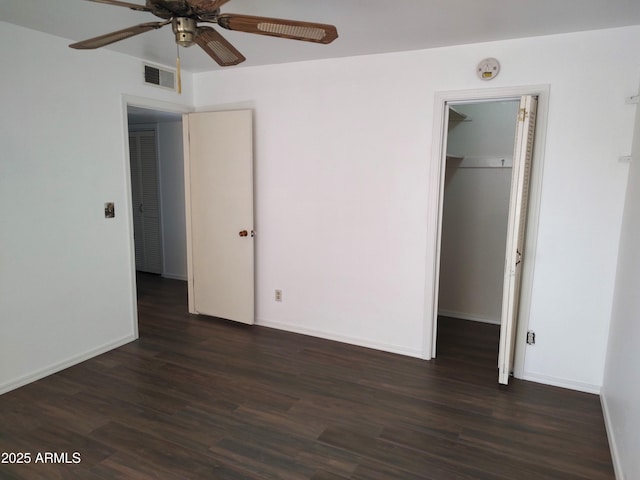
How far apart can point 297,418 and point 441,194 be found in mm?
1982

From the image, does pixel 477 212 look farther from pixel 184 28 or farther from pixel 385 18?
pixel 184 28

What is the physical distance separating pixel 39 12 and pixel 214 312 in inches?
113

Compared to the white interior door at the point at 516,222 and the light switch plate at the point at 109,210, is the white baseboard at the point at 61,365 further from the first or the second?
the white interior door at the point at 516,222

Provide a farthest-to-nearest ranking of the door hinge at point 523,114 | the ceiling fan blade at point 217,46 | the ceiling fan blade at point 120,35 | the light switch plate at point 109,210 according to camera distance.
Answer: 1. the light switch plate at point 109,210
2. the door hinge at point 523,114
3. the ceiling fan blade at point 217,46
4. the ceiling fan blade at point 120,35

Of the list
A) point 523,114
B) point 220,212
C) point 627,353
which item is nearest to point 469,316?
point 627,353

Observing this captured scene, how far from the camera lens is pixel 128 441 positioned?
2404 mm

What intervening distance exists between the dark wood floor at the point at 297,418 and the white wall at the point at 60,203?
270mm

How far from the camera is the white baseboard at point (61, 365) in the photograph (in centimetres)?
295

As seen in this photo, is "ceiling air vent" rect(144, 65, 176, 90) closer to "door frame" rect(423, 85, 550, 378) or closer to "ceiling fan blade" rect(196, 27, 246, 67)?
"ceiling fan blade" rect(196, 27, 246, 67)

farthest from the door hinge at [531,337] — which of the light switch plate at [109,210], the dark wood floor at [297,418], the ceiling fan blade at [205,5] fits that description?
the light switch plate at [109,210]

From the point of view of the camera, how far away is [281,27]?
1.79 meters

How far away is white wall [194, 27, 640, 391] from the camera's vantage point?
112 inches

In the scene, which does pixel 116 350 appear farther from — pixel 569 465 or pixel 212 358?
pixel 569 465

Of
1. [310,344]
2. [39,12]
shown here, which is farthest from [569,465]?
[39,12]
